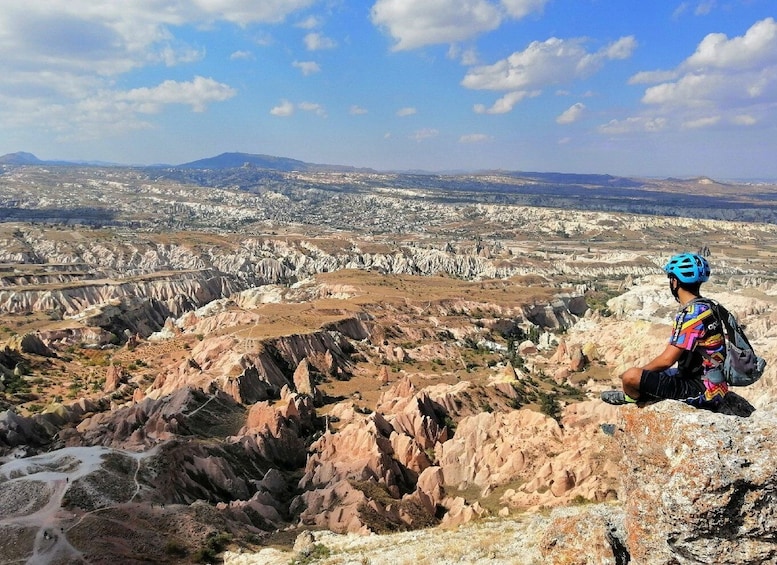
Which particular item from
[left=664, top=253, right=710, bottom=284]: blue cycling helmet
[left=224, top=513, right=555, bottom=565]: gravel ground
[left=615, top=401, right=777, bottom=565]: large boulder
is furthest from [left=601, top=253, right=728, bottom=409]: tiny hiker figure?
[left=224, top=513, right=555, bottom=565]: gravel ground

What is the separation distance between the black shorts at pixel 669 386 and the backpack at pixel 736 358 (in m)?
0.36

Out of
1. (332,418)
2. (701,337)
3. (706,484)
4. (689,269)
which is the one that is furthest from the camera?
(332,418)

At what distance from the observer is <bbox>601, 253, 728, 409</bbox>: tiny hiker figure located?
21.6 ft

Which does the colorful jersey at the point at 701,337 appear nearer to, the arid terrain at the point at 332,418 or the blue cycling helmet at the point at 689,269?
the blue cycling helmet at the point at 689,269

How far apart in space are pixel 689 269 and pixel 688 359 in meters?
1.08

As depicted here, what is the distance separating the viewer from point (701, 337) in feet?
21.5

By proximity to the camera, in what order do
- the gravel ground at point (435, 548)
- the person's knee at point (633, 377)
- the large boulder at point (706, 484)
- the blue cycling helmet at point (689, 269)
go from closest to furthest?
1. the large boulder at point (706, 484)
2. the person's knee at point (633, 377)
3. the blue cycling helmet at point (689, 269)
4. the gravel ground at point (435, 548)

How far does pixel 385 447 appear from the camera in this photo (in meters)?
36.0

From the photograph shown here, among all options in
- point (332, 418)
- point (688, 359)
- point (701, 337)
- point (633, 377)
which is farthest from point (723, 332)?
point (332, 418)

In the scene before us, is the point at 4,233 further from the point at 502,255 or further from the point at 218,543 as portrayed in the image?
the point at 218,543

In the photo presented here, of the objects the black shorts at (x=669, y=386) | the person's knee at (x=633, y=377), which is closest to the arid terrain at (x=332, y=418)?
the black shorts at (x=669, y=386)

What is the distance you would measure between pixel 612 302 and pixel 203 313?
231 feet

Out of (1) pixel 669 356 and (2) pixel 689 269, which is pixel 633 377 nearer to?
(1) pixel 669 356

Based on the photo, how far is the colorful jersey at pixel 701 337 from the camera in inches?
258
